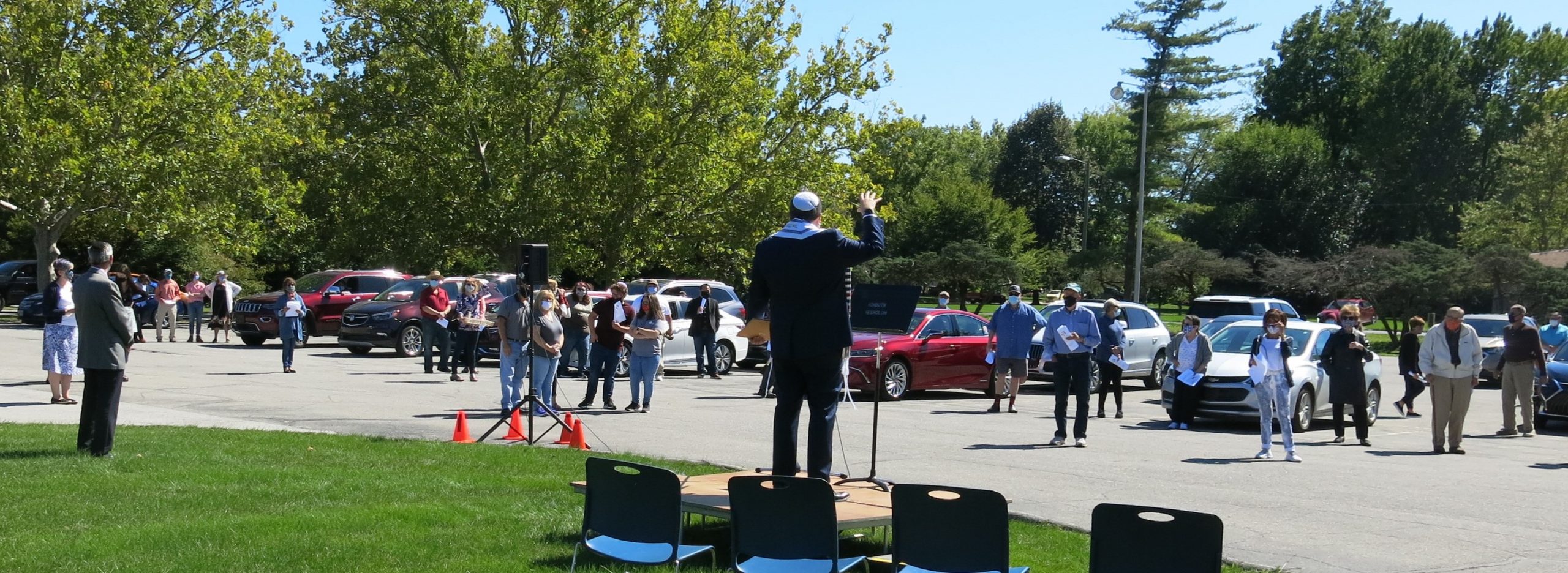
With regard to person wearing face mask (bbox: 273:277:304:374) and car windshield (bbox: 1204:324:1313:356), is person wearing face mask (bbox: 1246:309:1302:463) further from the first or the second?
person wearing face mask (bbox: 273:277:304:374)

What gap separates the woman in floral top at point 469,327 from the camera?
21.4 m

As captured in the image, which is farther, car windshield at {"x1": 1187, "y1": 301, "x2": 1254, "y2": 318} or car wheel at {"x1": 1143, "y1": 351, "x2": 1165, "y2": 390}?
car windshield at {"x1": 1187, "y1": 301, "x2": 1254, "y2": 318}

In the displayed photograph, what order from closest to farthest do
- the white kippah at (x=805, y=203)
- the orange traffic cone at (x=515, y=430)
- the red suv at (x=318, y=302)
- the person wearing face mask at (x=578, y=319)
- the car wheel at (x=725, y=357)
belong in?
the white kippah at (x=805, y=203)
the orange traffic cone at (x=515, y=430)
the person wearing face mask at (x=578, y=319)
the car wheel at (x=725, y=357)
the red suv at (x=318, y=302)

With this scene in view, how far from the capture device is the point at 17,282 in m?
43.3

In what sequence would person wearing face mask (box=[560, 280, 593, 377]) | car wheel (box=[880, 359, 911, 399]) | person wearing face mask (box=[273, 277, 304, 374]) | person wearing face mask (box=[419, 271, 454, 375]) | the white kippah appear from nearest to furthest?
the white kippah < person wearing face mask (box=[560, 280, 593, 377]) < car wheel (box=[880, 359, 911, 399]) < person wearing face mask (box=[273, 277, 304, 374]) < person wearing face mask (box=[419, 271, 454, 375])

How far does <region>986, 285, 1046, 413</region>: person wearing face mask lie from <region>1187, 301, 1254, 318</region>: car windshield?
1050 centimetres

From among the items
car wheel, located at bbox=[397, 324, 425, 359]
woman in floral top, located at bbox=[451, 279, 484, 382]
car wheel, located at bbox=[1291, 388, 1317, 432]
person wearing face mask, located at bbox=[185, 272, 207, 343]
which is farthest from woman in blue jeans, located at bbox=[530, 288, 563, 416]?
person wearing face mask, located at bbox=[185, 272, 207, 343]

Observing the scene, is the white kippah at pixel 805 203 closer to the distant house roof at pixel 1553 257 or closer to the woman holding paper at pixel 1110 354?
the woman holding paper at pixel 1110 354

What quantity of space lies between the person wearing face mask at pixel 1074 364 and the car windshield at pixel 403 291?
16228mm

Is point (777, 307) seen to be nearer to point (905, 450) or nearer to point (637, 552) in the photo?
point (637, 552)

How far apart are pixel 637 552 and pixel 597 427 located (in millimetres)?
8850

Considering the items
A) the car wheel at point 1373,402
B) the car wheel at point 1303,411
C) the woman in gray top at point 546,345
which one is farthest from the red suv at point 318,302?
the car wheel at point 1373,402

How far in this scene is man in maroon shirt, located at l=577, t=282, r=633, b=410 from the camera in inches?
682

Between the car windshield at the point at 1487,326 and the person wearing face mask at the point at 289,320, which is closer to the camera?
the person wearing face mask at the point at 289,320
